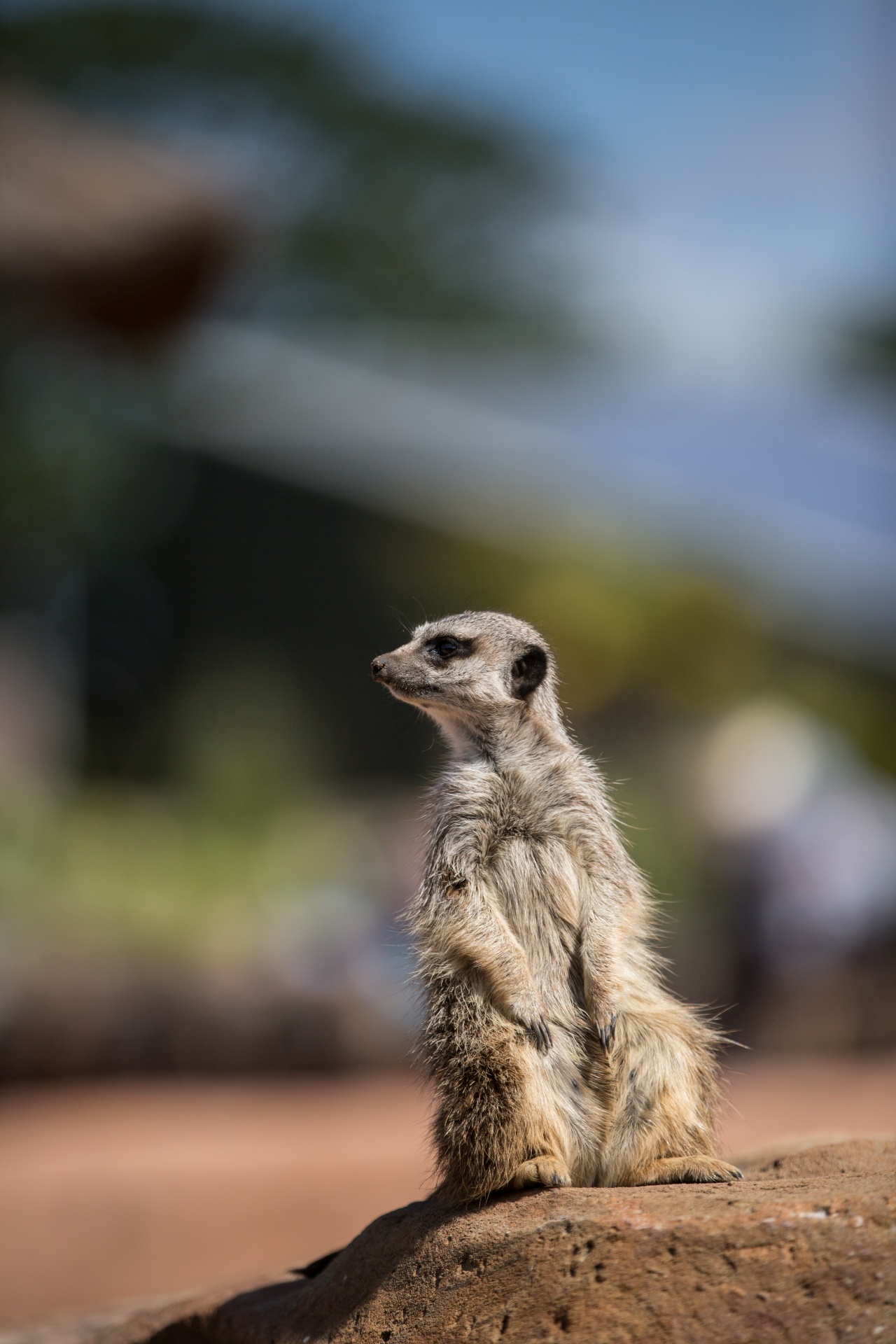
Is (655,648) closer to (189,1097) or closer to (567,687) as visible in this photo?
(567,687)

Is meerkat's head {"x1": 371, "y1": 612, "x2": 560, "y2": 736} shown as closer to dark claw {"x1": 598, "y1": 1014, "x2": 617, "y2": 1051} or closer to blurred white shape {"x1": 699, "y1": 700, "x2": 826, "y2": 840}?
dark claw {"x1": 598, "y1": 1014, "x2": 617, "y2": 1051}

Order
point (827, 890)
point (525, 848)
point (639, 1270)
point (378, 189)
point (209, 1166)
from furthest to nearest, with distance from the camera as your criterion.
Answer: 1. point (378, 189)
2. point (827, 890)
3. point (209, 1166)
4. point (525, 848)
5. point (639, 1270)

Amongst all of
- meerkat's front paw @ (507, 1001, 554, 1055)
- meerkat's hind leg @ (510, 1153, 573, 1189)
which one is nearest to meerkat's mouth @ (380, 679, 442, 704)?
meerkat's front paw @ (507, 1001, 554, 1055)

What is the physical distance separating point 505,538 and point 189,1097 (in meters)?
10.9

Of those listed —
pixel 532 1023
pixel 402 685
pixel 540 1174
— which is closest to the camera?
pixel 540 1174

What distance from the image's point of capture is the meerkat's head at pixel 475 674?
10.9ft

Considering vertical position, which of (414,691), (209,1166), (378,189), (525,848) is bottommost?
(209,1166)

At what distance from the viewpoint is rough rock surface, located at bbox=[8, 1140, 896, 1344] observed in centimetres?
228

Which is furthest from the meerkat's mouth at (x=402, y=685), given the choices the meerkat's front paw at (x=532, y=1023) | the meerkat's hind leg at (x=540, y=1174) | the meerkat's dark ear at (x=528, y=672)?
the meerkat's hind leg at (x=540, y=1174)

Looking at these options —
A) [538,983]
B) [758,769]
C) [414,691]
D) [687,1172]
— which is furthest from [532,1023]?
[758,769]

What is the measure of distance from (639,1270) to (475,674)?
1.40 meters

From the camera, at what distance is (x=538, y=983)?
294 cm

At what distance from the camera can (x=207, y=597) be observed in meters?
21.5

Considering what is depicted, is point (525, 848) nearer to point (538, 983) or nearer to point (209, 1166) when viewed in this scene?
point (538, 983)
